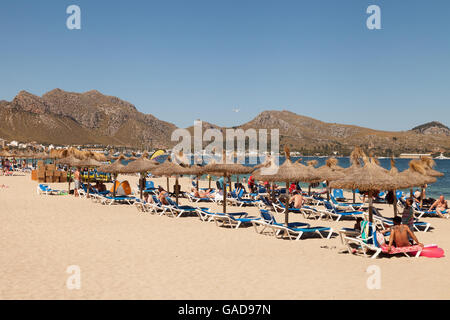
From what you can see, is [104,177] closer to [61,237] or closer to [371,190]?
[61,237]

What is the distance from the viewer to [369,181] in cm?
940

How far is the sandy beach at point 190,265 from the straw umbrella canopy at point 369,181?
135 centimetres

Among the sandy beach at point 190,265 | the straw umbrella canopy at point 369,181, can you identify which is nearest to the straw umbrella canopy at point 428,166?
the sandy beach at point 190,265

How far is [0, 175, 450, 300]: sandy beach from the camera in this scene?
5668mm

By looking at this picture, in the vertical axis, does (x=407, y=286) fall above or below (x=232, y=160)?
below

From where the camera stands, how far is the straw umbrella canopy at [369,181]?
30.5 feet

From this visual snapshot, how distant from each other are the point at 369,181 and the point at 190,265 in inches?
190

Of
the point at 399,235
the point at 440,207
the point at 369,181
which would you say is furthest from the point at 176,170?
the point at 440,207

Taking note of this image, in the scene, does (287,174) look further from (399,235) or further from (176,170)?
(176,170)

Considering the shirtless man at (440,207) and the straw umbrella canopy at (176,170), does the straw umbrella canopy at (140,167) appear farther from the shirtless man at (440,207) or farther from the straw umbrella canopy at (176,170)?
the shirtless man at (440,207)

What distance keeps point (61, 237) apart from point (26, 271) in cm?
295
